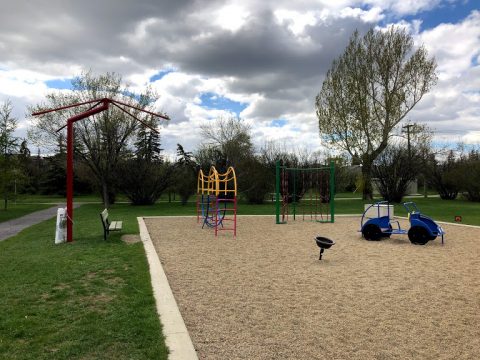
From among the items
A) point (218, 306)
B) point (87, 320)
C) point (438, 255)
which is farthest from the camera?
point (438, 255)

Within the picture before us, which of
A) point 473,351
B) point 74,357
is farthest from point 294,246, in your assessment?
point 74,357

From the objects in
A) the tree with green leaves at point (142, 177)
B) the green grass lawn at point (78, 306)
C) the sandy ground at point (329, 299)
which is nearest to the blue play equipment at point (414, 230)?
the sandy ground at point (329, 299)

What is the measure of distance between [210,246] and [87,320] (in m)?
5.44

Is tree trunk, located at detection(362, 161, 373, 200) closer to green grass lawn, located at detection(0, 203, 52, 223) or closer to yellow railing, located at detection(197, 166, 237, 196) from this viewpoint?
yellow railing, located at detection(197, 166, 237, 196)

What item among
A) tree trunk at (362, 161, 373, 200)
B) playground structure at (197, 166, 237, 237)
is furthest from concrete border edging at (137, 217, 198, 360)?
tree trunk at (362, 161, 373, 200)

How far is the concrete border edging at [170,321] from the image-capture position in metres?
3.36

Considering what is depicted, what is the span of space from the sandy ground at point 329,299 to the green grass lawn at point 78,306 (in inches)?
A: 18.9

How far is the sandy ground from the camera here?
3.60m

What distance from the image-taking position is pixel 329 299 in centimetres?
507

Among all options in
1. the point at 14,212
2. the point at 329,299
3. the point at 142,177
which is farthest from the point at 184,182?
the point at 329,299

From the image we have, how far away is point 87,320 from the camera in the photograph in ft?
13.4

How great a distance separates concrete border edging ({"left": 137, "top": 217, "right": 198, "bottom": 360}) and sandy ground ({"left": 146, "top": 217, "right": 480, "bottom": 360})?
0.33ft

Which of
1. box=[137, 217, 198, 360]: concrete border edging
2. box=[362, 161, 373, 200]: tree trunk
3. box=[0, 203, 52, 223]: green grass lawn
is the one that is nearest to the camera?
box=[137, 217, 198, 360]: concrete border edging

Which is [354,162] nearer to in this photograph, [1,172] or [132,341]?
[1,172]
